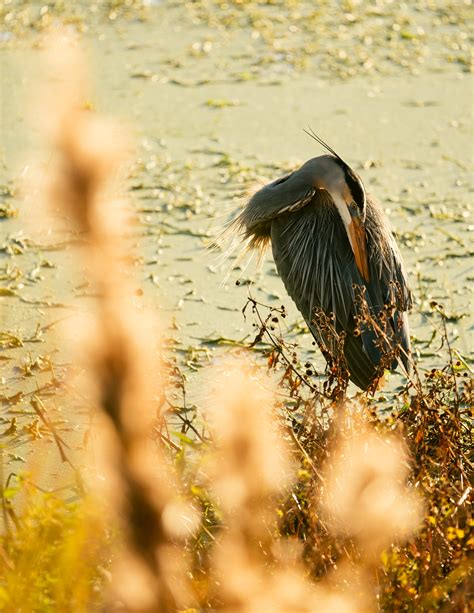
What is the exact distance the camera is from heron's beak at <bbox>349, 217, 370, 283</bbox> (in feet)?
10.7

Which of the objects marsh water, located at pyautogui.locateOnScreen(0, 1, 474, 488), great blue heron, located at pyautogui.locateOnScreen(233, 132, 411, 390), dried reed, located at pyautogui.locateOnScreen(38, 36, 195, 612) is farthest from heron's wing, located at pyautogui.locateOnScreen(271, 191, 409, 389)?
dried reed, located at pyautogui.locateOnScreen(38, 36, 195, 612)

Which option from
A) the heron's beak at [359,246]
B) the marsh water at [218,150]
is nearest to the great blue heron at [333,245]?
the heron's beak at [359,246]

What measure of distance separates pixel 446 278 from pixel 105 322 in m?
3.76

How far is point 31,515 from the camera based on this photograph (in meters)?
1.70

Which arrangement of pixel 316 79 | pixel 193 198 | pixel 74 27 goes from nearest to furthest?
pixel 193 198 < pixel 316 79 < pixel 74 27

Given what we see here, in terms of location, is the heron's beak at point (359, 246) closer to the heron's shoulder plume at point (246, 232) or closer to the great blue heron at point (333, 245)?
the great blue heron at point (333, 245)

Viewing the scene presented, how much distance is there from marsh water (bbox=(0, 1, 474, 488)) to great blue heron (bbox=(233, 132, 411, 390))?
262 mm

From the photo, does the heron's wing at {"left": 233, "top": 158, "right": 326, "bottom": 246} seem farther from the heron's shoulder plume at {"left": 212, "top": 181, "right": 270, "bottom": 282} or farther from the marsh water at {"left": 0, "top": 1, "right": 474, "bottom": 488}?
the marsh water at {"left": 0, "top": 1, "right": 474, "bottom": 488}

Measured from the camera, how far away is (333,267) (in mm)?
3404

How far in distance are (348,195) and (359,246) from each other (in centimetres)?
20

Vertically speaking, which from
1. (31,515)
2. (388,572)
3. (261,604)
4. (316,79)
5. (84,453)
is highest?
(261,604)

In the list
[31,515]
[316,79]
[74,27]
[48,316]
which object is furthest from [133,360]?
[74,27]

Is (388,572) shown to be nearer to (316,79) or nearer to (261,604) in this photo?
(261,604)

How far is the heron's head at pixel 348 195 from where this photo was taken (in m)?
3.28
